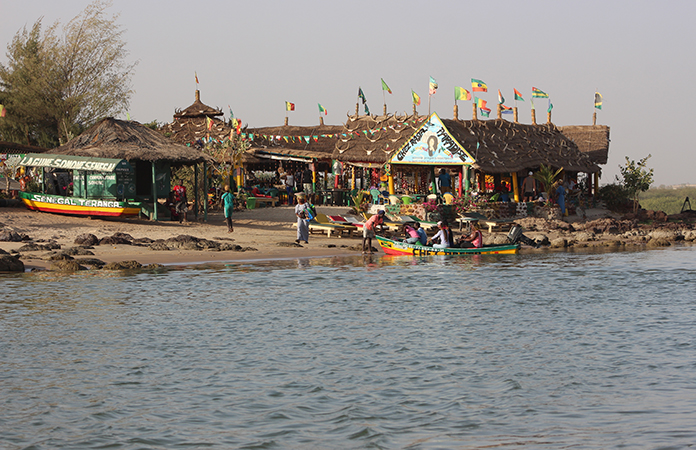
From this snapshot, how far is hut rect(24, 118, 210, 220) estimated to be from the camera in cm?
2509

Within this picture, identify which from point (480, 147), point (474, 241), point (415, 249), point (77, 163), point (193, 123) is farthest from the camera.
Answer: point (193, 123)

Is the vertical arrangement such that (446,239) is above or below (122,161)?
below

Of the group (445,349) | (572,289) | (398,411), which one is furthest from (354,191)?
(398,411)

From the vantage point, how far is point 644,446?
7074mm

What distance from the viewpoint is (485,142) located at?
30.7 m

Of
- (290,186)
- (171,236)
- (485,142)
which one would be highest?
(485,142)

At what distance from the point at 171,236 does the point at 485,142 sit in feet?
44.9

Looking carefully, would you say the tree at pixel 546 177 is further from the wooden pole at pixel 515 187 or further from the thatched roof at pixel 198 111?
the thatched roof at pixel 198 111

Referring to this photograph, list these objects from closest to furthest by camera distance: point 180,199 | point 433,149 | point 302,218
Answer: point 302,218
point 180,199
point 433,149

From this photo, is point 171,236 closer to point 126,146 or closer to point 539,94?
point 126,146

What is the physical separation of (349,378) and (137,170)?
65.6 feet

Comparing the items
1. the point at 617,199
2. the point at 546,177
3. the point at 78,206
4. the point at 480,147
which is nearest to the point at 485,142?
the point at 480,147

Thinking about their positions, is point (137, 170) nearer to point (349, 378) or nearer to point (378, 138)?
point (378, 138)

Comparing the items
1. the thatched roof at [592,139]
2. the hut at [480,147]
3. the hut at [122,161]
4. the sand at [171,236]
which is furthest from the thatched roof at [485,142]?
the hut at [122,161]
